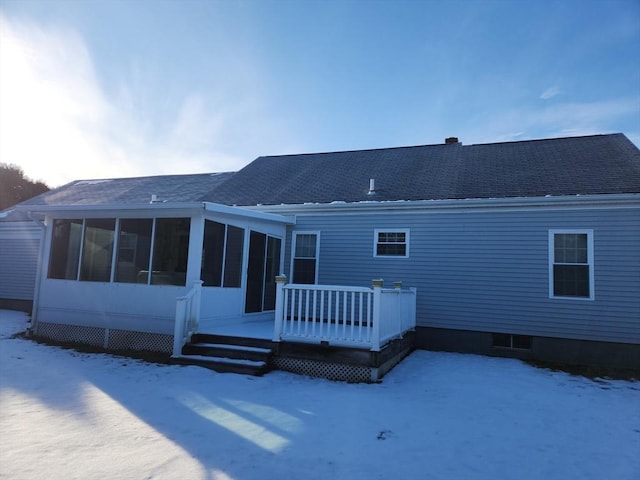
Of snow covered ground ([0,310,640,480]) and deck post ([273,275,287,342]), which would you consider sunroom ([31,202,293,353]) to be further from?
deck post ([273,275,287,342])

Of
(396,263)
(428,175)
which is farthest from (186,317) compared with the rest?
(428,175)

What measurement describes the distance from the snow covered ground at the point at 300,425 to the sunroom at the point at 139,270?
3.71ft

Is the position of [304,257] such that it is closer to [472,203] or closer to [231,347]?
[231,347]

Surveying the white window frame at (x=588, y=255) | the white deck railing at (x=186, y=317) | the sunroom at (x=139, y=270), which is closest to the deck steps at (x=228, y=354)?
the white deck railing at (x=186, y=317)

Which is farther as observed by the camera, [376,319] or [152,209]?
[152,209]

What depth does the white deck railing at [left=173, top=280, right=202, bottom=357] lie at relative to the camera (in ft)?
21.4

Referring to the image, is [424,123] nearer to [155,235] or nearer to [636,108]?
[636,108]

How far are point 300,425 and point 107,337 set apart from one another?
17.1 ft

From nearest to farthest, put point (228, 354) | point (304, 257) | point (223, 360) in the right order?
point (223, 360)
point (228, 354)
point (304, 257)

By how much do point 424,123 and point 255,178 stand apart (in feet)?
17.5

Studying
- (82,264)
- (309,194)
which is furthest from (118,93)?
(309,194)

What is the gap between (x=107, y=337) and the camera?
7523mm

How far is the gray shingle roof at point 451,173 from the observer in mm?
8453

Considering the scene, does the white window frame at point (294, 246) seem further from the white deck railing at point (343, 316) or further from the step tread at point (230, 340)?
the step tread at point (230, 340)
